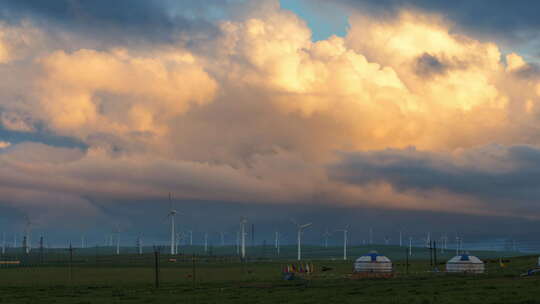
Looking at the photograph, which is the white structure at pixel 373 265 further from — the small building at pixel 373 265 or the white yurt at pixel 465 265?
the white yurt at pixel 465 265

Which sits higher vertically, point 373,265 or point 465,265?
point 465,265

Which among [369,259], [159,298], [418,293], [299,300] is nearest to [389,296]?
[418,293]

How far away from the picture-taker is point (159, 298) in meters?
110

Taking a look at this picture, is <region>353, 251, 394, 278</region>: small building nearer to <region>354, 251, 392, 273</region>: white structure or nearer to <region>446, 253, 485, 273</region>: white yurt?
<region>354, 251, 392, 273</region>: white structure

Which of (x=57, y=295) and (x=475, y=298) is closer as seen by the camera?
(x=475, y=298)

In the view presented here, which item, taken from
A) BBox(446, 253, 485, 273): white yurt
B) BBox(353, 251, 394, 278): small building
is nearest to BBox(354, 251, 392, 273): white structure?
BBox(353, 251, 394, 278): small building

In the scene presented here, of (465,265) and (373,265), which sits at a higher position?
(465,265)

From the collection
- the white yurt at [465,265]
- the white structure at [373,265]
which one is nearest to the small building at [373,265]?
the white structure at [373,265]

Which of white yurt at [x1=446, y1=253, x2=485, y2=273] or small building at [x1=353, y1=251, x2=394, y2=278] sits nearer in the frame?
white yurt at [x1=446, y1=253, x2=485, y2=273]

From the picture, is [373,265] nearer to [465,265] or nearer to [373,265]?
[373,265]

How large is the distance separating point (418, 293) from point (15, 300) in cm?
6341

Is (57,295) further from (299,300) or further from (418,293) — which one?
(418,293)

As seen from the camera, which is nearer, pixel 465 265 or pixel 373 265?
pixel 465 265

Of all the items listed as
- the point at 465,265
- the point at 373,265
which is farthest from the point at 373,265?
the point at 465,265
